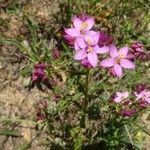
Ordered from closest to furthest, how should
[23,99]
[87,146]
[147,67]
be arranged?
1. [87,146]
2. [23,99]
3. [147,67]

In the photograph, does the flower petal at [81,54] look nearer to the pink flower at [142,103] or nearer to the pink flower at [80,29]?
the pink flower at [80,29]

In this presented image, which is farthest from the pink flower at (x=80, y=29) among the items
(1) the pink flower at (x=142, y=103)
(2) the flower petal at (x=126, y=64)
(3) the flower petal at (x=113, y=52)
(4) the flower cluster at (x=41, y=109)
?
(4) the flower cluster at (x=41, y=109)

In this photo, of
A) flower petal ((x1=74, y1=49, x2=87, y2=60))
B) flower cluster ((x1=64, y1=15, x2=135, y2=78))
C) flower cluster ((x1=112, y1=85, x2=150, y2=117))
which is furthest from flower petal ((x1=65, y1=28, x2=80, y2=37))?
flower cluster ((x1=112, y1=85, x2=150, y2=117))

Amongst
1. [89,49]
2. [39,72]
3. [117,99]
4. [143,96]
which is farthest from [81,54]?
[39,72]

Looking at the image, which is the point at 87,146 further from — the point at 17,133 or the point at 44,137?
the point at 17,133

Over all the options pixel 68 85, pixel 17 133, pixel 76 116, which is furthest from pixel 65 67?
pixel 17 133

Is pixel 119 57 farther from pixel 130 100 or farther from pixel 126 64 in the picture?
pixel 130 100
